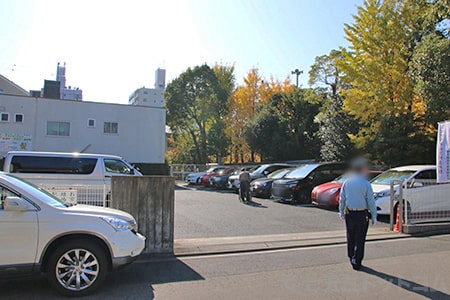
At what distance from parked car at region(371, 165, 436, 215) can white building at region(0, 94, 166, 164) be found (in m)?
21.4

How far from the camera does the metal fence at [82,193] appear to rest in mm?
6812

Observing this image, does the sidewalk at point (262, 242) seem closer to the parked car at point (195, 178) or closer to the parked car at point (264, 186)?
the parked car at point (264, 186)

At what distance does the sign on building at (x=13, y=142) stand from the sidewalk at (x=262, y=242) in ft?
74.2

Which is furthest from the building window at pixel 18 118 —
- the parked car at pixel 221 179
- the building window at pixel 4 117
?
the parked car at pixel 221 179

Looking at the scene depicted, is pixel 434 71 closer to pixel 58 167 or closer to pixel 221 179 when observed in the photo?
pixel 221 179

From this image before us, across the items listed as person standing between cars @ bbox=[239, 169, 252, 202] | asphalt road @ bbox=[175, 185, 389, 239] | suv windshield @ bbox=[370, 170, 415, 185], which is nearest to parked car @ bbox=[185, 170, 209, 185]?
person standing between cars @ bbox=[239, 169, 252, 202]

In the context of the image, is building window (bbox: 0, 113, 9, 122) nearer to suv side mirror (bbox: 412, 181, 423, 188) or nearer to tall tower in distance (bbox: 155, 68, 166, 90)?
suv side mirror (bbox: 412, 181, 423, 188)

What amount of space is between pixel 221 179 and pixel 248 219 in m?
11.5

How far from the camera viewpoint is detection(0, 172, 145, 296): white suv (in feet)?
14.3

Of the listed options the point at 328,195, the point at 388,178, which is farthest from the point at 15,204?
the point at 388,178

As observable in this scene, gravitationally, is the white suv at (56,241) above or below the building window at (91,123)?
below

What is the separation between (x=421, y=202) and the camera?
9406 mm

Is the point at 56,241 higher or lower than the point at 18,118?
lower

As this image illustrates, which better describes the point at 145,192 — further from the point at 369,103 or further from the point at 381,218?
the point at 369,103
